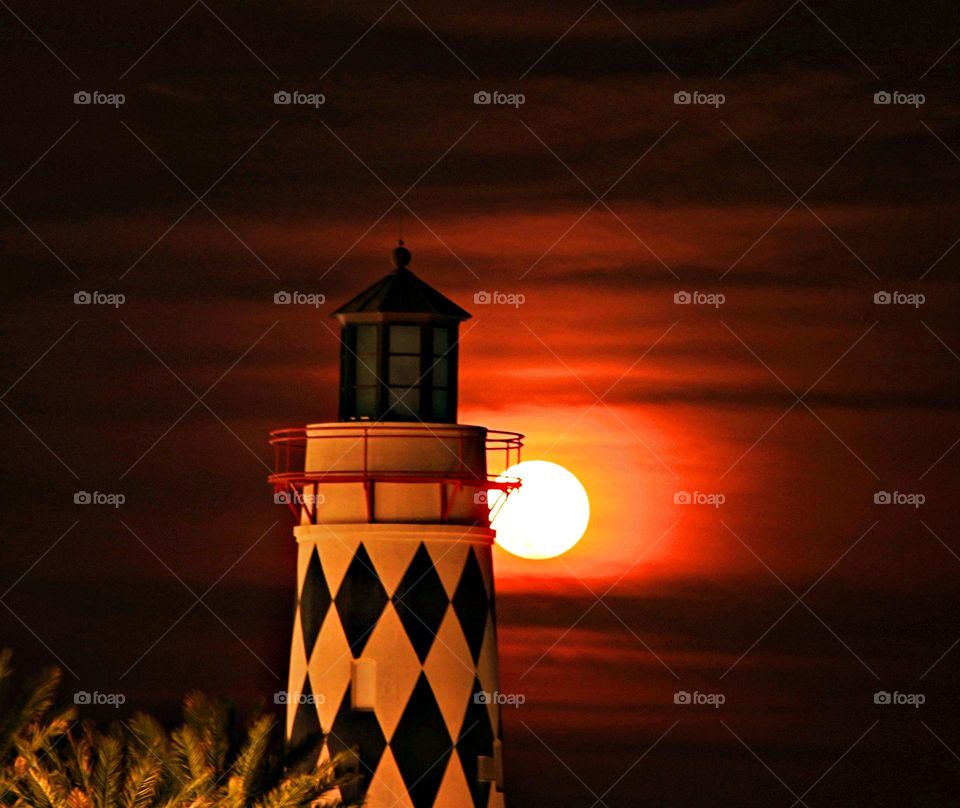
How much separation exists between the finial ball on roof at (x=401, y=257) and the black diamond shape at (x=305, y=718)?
7.50 metres

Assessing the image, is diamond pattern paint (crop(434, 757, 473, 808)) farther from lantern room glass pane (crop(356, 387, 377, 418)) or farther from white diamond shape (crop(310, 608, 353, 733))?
lantern room glass pane (crop(356, 387, 377, 418))

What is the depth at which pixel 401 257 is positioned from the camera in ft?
154

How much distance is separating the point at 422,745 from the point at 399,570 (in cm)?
304

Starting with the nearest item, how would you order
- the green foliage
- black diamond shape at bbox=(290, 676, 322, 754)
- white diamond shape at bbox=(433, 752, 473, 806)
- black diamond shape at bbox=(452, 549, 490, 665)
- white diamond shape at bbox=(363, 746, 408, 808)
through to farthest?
the green foliage, white diamond shape at bbox=(363, 746, 408, 808), white diamond shape at bbox=(433, 752, 473, 806), black diamond shape at bbox=(290, 676, 322, 754), black diamond shape at bbox=(452, 549, 490, 665)

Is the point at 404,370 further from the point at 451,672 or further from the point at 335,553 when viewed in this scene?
the point at 451,672

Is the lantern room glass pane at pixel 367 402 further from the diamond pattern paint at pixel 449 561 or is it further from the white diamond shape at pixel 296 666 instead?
the white diamond shape at pixel 296 666

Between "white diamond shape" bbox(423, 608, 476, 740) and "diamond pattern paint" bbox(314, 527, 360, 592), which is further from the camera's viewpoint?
"diamond pattern paint" bbox(314, 527, 360, 592)

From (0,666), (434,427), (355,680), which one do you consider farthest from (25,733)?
(434,427)

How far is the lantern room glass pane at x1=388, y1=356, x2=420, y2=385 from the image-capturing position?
46.2 meters

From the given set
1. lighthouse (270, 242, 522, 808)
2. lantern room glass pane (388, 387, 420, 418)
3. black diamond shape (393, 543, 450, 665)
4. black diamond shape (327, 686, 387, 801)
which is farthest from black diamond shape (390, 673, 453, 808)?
lantern room glass pane (388, 387, 420, 418)

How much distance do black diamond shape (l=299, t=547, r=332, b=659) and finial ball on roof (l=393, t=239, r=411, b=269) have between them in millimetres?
5279

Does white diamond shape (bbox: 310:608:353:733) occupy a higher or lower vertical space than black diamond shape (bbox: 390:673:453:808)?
higher

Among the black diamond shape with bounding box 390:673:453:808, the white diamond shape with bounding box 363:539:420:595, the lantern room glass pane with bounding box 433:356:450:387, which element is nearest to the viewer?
the black diamond shape with bounding box 390:673:453:808

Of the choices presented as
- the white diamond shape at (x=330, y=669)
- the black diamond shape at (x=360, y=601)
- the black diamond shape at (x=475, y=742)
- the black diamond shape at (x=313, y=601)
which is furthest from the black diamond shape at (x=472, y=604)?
the black diamond shape at (x=313, y=601)
